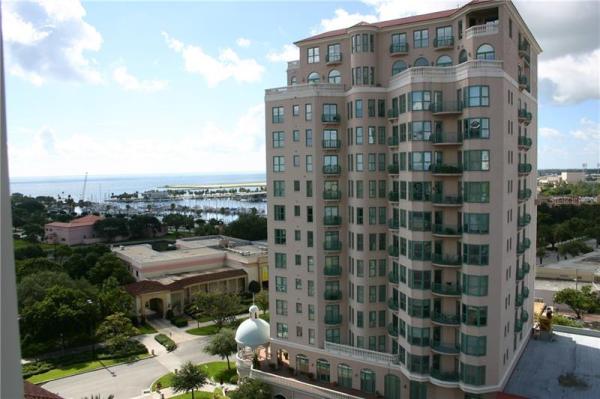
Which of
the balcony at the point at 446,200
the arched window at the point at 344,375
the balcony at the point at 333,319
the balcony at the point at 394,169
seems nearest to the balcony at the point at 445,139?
the balcony at the point at 446,200

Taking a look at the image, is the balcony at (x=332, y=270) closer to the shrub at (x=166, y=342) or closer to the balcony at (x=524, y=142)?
the balcony at (x=524, y=142)

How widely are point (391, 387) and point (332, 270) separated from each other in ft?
37.9

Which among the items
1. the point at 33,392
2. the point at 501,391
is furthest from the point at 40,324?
the point at 501,391

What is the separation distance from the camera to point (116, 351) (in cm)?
5903

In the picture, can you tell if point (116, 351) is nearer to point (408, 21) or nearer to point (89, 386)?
point (89, 386)

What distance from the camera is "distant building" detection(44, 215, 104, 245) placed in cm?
13312

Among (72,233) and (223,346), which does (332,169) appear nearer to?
(223,346)

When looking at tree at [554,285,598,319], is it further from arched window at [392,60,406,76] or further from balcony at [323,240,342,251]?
arched window at [392,60,406,76]

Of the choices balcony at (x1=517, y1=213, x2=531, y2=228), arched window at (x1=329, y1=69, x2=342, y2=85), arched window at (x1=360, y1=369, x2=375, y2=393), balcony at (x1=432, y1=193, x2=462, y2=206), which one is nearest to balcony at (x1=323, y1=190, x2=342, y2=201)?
balcony at (x1=432, y1=193, x2=462, y2=206)

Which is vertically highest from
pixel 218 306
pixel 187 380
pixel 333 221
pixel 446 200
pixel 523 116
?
pixel 523 116

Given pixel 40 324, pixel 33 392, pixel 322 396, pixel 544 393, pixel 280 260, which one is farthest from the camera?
pixel 40 324

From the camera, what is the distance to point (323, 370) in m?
44.5

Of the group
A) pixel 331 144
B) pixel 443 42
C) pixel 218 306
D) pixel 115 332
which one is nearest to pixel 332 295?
pixel 331 144

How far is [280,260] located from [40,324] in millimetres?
32402
